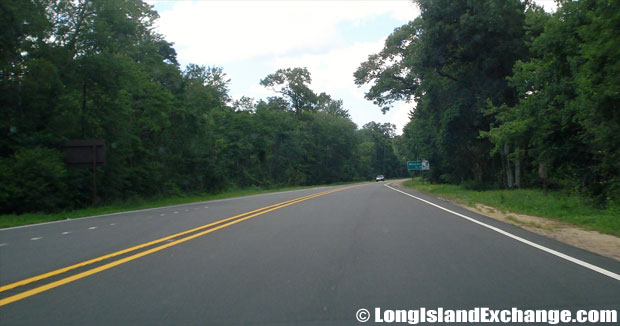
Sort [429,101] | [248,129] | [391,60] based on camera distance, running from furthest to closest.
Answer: [248,129]
[391,60]
[429,101]

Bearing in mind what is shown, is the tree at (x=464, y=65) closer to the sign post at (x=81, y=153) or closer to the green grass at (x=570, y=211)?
the green grass at (x=570, y=211)

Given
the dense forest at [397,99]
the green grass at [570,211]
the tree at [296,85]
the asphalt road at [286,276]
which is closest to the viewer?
the asphalt road at [286,276]

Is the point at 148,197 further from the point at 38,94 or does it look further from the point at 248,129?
the point at 248,129

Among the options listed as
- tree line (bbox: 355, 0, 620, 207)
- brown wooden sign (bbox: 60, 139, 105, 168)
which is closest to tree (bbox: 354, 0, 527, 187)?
tree line (bbox: 355, 0, 620, 207)

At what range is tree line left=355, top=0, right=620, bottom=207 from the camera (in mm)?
14312

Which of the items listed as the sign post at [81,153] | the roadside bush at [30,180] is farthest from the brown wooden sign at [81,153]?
the roadside bush at [30,180]

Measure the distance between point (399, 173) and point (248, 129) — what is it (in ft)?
314

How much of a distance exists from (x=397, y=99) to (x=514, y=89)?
15.1 meters

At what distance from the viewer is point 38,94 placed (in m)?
24.6

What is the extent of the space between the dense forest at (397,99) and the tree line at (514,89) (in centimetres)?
8

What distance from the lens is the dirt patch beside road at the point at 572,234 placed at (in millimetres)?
8170

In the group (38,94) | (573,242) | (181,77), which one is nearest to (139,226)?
(573,242)

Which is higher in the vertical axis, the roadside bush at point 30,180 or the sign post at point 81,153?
the sign post at point 81,153

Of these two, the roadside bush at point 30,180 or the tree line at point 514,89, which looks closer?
the tree line at point 514,89
